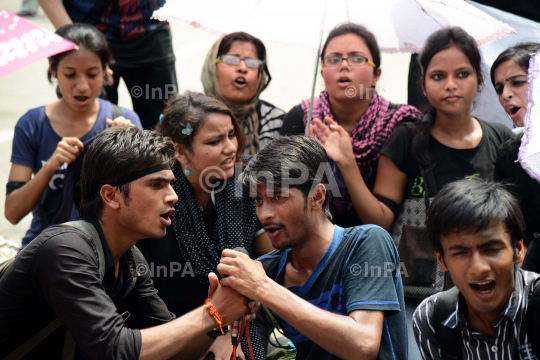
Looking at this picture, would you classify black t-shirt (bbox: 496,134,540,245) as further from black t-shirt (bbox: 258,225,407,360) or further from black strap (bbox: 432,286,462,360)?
black t-shirt (bbox: 258,225,407,360)

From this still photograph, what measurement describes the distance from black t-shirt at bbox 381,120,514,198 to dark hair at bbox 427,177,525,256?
1072 mm

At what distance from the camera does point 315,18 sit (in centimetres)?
418

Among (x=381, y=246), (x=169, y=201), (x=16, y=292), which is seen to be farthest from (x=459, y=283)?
(x=16, y=292)

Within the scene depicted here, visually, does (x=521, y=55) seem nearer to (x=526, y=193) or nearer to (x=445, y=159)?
(x=445, y=159)

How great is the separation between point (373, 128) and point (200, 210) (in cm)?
127

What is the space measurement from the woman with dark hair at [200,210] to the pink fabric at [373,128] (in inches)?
30.9

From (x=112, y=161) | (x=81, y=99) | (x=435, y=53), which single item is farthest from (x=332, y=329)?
(x=81, y=99)

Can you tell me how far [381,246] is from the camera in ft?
8.05

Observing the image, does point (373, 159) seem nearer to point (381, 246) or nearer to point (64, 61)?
point (381, 246)

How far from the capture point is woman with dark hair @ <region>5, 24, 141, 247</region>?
12.5 feet
